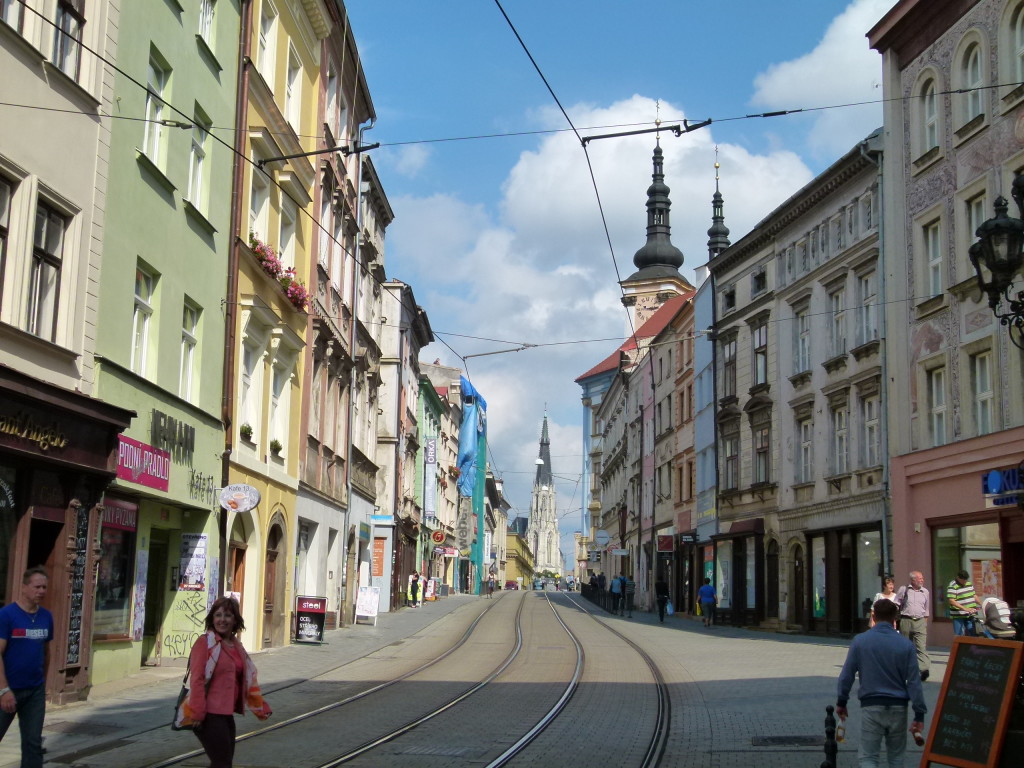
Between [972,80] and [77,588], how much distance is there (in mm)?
20971

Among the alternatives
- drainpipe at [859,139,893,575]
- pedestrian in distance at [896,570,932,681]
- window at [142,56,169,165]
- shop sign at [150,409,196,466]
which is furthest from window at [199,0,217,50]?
drainpipe at [859,139,893,575]

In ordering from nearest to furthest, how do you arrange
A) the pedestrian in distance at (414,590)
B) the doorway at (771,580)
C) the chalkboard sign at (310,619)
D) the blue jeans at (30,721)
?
the blue jeans at (30,721) < the chalkboard sign at (310,619) < the doorway at (771,580) < the pedestrian in distance at (414,590)

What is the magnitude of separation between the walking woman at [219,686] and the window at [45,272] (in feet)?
24.4

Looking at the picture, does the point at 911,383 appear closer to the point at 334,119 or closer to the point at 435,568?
the point at 334,119

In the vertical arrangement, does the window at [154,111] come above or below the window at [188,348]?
above

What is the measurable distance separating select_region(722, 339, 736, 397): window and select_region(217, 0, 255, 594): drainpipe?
23484mm

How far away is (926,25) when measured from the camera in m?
28.8

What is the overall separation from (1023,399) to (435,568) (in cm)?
5158

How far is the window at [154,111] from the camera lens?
18.3 meters

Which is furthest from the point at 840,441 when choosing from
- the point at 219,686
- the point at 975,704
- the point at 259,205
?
the point at 219,686

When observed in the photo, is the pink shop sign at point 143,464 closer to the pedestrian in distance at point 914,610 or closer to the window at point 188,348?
the window at point 188,348

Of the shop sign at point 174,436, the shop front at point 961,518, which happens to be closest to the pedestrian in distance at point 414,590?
the shop front at point 961,518

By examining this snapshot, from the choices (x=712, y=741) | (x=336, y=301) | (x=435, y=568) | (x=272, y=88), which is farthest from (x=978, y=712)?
(x=435, y=568)

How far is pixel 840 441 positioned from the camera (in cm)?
3419
